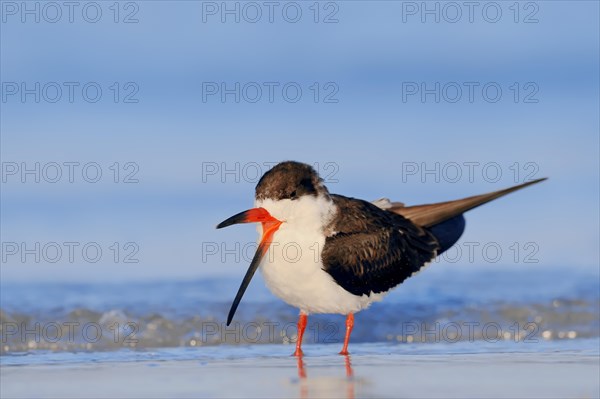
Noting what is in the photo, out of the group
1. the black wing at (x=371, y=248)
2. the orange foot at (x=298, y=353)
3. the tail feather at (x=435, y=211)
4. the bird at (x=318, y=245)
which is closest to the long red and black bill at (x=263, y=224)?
the bird at (x=318, y=245)

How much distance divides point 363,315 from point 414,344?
0.74 metres

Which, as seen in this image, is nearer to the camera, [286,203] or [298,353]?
[286,203]

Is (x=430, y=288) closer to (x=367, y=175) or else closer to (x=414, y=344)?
(x=414, y=344)

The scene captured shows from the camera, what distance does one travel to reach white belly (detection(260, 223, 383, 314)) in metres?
7.90

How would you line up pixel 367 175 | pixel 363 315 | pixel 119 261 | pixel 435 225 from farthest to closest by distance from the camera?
1. pixel 367 175
2. pixel 119 261
3. pixel 363 315
4. pixel 435 225

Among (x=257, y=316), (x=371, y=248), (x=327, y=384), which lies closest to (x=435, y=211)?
(x=371, y=248)

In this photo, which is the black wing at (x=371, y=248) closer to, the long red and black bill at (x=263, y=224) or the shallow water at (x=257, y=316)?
the long red and black bill at (x=263, y=224)

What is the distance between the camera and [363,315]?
9.81 m

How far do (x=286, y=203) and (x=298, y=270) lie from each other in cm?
45

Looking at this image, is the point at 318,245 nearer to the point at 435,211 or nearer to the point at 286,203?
the point at 286,203

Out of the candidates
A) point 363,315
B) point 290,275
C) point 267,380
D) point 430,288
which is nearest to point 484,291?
point 430,288

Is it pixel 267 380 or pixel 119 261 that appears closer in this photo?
pixel 267 380

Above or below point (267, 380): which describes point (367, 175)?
above

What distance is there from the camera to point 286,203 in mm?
7895
